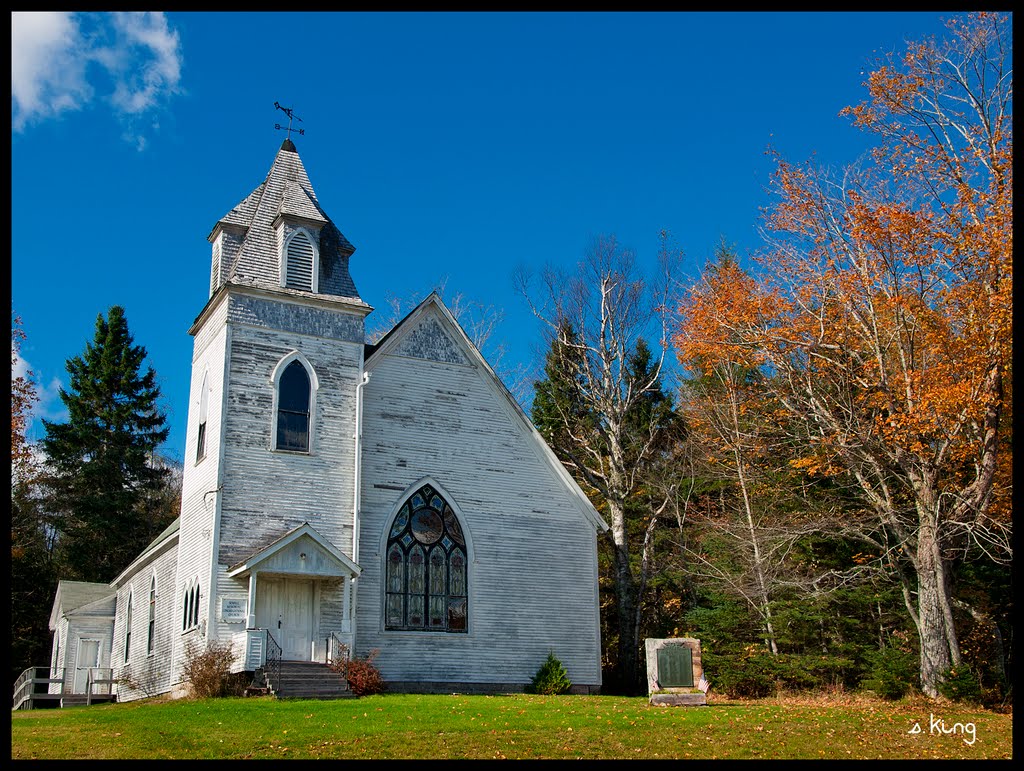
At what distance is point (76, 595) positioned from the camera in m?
34.2

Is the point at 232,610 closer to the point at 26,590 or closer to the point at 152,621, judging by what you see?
the point at 152,621

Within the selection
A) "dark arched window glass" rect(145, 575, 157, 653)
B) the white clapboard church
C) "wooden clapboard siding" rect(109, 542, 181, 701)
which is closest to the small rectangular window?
the white clapboard church

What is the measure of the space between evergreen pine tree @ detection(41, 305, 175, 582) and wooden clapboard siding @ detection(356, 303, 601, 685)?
946 inches

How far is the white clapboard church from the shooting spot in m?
21.6

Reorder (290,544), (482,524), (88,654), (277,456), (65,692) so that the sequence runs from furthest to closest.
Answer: (88,654) < (65,692) < (482,524) < (277,456) < (290,544)

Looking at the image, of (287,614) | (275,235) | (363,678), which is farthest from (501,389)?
(363,678)

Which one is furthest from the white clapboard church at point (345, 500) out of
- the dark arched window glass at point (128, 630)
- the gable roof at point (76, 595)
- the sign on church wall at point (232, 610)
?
the gable roof at point (76, 595)

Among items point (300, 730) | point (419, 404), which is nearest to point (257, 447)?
point (419, 404)

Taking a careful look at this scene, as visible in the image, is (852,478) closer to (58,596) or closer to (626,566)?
(626,566)

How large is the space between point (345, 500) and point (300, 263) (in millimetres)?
5677

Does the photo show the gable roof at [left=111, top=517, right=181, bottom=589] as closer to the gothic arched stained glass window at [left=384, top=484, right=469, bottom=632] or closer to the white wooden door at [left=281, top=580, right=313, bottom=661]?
the white wooden door at [left=281, top=580, right=313, bottom=661]

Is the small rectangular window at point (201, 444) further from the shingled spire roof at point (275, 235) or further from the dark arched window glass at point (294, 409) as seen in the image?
the shingled spire roof at point (275, 235)

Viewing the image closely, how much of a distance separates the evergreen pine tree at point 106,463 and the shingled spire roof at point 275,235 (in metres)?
22.8

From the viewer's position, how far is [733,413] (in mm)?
27922
